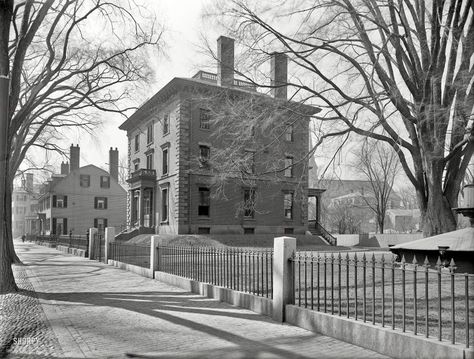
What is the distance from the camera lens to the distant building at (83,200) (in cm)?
5472

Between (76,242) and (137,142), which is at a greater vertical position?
(137,142)

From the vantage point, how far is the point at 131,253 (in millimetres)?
17016

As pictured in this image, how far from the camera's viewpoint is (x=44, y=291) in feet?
36.9

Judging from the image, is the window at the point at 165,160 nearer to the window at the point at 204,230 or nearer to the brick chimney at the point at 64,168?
the window at the point at 204,230

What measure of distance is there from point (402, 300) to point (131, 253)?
12.6 metres

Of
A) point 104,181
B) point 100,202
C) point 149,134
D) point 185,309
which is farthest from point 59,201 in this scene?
point 185,309

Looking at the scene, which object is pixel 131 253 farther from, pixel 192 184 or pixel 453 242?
pixel 192 184

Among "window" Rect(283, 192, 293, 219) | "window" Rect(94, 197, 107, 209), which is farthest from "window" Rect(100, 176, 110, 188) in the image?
"window" Rect(283, 192, 293, 219)

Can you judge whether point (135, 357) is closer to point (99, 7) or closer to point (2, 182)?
point (2, 182)

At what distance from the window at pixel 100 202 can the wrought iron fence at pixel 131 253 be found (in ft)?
128

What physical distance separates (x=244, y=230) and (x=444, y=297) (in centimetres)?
2665

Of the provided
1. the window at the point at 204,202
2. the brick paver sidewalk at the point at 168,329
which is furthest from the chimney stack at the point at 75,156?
the brick paver sidewalk at the point at 168,329

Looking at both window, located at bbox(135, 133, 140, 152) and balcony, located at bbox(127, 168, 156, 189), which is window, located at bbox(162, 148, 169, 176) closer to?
balcony, located at bbox(127, 168, 156, 189)

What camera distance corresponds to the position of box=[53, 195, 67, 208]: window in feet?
179
